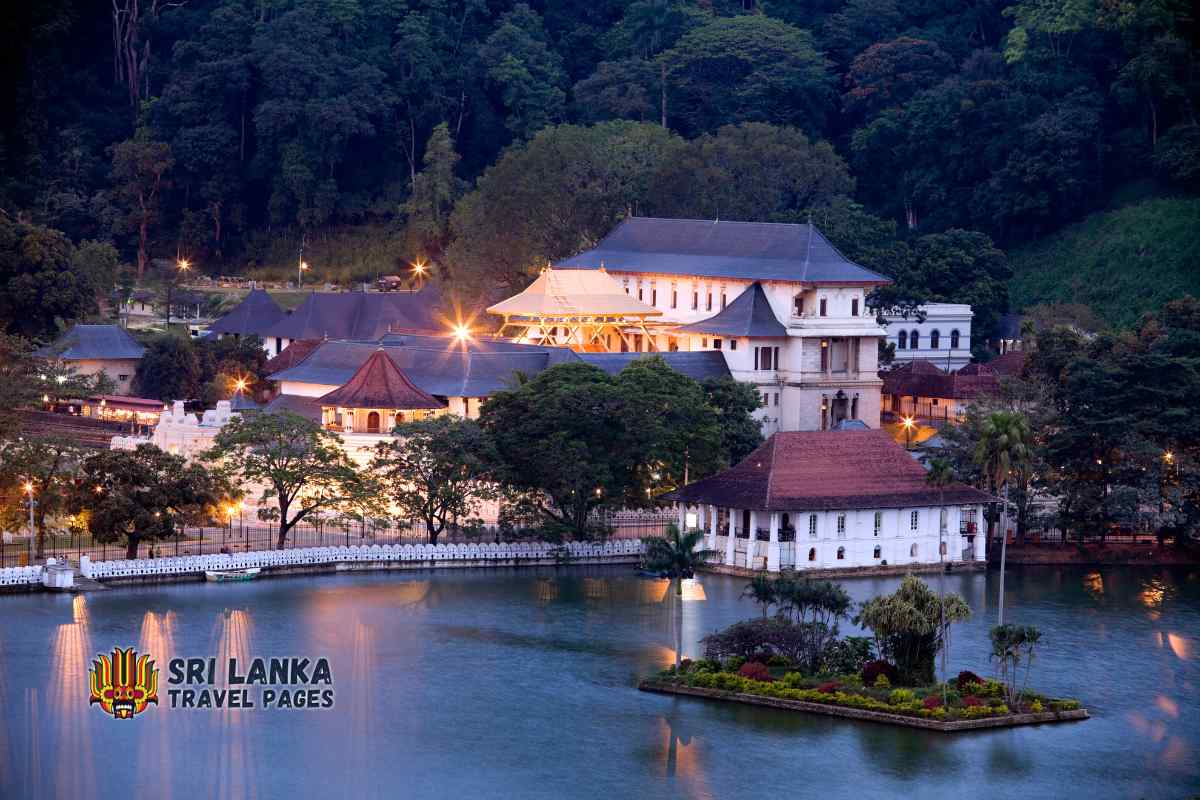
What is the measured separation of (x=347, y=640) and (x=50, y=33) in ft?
Result: 84.7

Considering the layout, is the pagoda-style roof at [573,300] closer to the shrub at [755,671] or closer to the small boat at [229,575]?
the small boat at [229,575]

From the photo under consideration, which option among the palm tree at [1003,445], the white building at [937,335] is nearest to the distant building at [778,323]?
the white building at [937,335]

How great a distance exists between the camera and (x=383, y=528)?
2739 inches

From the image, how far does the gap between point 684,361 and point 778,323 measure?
4.91 m

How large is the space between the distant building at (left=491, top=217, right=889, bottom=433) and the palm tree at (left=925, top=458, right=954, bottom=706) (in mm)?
15127

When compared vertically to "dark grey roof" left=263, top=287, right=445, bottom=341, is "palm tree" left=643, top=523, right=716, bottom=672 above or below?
below

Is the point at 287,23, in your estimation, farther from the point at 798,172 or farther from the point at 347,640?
the point at 347,640

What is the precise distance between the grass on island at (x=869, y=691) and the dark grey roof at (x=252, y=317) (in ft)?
175

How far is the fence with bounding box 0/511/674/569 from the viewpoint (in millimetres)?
65812

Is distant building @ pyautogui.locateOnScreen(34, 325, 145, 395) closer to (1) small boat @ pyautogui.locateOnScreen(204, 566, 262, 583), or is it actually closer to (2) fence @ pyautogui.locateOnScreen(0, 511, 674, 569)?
(2) fence @ pyautogui.locateOnScreen(0, 511, 674, 569)

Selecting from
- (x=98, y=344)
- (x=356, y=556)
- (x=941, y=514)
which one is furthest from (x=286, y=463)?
(x=98, y=344)

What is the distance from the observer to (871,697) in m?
50.6

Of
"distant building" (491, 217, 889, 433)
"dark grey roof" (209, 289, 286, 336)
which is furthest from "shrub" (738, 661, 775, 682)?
"dark grey roof" (209, 289, 286, 336)

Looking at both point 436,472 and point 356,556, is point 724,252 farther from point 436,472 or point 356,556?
point 356,556
